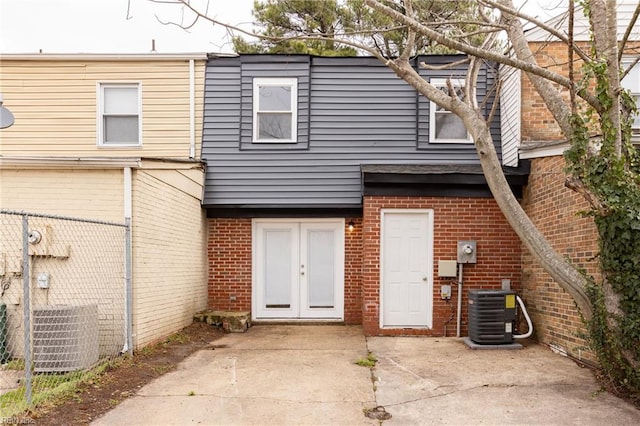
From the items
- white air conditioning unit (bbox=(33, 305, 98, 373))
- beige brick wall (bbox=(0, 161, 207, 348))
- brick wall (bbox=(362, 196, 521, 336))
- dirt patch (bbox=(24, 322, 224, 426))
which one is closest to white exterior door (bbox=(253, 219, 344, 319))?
brick wall (bbox=(362, 196, 521, 336))

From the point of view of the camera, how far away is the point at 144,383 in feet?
17.3

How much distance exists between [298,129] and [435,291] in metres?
4.16

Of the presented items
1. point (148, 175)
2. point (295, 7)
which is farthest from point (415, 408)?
point (295, 7)

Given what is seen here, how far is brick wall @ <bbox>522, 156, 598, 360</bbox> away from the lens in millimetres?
6242

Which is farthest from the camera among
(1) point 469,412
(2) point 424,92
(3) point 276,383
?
(2) point 424,92

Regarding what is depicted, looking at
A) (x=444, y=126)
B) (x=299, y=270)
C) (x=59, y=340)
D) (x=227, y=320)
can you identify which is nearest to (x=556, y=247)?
(x=444, y=126)

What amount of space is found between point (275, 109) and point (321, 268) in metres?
3.44

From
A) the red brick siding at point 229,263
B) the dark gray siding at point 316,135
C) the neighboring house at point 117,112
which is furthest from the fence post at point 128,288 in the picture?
the red brick siding at point 229,263

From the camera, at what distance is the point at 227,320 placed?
27.8ft

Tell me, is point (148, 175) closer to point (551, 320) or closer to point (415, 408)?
point (415, 408)

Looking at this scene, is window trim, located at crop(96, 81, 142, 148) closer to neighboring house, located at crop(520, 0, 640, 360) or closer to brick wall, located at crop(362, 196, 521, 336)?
brick wall, located at crop(362, 196, 521, 336)

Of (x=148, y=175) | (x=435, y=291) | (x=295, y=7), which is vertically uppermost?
(x=295, y=7)

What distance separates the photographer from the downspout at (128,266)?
6.12m

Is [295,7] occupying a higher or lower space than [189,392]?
higher
